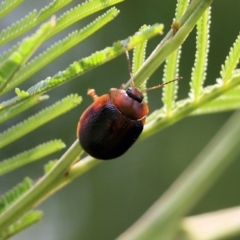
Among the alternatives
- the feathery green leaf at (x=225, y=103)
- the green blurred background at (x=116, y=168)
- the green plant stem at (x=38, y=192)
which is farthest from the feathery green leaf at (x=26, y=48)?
the green blurred background at (x=116, y=168)

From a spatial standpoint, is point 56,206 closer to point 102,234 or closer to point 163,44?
point 102,234

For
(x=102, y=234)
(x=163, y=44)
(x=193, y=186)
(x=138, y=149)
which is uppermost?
(x=138, y=149)

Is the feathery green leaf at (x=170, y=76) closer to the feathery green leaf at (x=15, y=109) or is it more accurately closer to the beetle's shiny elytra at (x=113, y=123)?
the beetle's shiny elytra at (x=113, y=123)

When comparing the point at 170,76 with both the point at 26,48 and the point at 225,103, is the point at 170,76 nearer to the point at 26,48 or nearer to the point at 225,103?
the point at 225,103

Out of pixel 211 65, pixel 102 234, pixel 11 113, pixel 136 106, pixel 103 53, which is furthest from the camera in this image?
pixel 102 234

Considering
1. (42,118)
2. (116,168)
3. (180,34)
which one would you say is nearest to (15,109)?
(42,118)

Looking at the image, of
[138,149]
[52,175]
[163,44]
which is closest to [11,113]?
[52,175]
